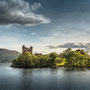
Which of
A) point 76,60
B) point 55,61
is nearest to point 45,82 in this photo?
point 55,61

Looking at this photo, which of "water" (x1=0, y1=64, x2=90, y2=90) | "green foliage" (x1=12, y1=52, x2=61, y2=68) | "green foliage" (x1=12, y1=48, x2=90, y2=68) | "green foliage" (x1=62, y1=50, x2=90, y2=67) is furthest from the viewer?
"green foliage" (x1=12, y1=52, x2=61, y2=68)

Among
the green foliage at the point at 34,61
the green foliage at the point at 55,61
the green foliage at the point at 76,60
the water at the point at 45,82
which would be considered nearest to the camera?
the water at the point at 45,82

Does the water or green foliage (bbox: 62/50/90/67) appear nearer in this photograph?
the water

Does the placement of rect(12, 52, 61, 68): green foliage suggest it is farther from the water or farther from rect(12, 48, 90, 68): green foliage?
the water

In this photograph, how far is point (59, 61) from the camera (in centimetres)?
18825

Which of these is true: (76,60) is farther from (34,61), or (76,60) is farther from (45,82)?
(45,82)

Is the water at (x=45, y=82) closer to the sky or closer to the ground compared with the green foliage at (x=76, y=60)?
closer to the ground

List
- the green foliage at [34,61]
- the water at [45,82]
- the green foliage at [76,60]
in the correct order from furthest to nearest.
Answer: the green foliage at [34,61] < the green foliage at [76,60] < the water at [45,82]

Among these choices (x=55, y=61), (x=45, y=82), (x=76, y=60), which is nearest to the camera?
(x=45, y=82)

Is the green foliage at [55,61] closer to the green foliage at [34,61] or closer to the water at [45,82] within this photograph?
the green foliage at [34,61]

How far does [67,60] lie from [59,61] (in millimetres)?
12361

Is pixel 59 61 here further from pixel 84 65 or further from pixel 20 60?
pixel 20 60

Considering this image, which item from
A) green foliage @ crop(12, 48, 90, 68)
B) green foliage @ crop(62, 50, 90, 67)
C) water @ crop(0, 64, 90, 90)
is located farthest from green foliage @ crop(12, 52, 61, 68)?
water @ crop(0, 64, 90, 90)

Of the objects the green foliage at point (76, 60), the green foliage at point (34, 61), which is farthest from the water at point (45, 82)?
the green foliage at point (34, 61)
